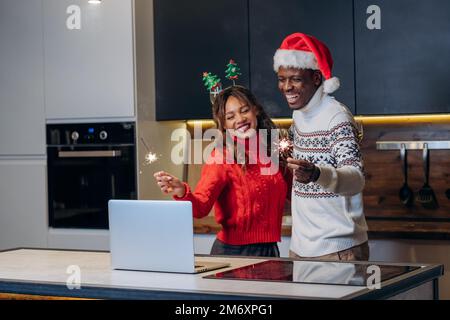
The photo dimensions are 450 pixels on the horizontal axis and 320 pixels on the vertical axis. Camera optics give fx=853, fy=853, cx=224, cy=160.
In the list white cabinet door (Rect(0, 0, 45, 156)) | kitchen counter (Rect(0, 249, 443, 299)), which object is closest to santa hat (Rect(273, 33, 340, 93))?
kitchen counter (Rect(0, 249, 443, 299))

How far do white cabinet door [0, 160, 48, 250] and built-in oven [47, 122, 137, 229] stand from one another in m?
0.06

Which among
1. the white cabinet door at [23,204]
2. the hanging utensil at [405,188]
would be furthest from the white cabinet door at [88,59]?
the hanging utensil at [405,188]

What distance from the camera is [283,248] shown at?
13.4ft

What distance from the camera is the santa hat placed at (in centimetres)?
313

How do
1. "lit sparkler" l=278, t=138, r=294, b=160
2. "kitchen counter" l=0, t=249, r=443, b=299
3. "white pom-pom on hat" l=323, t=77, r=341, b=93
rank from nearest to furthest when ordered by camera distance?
1. "kitchen counter" l=0, t=249, r=443, b=299
2. "white pom-pom on hat" l=323, t=77, r=341, b=93
3. "lit sparkler" l=278, t=138, r=294, b=160

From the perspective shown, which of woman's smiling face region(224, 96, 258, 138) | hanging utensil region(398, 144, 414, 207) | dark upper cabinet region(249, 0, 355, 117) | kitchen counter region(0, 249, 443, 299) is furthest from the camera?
hanging utensil region(398, 144, 414, 207)

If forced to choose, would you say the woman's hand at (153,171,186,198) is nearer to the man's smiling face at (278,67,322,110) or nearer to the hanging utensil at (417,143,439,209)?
the man's smiling face at (278,67,322,110)

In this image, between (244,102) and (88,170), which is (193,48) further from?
(244,102)

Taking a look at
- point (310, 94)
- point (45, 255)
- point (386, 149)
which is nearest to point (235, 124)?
point (310, 94)

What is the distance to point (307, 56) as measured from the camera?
318 centimetres

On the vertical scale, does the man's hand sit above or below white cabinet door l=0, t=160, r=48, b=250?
above

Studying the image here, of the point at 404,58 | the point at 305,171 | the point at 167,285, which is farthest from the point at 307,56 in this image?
the point at 167,285

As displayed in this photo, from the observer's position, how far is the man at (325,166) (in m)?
2.86

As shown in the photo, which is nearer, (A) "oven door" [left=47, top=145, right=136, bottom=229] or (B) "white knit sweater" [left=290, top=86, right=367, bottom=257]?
(B) "white knit sweater" [left=290, top=86, right=367, bottom=257]
